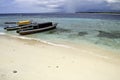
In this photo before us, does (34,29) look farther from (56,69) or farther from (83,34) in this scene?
(56,69)

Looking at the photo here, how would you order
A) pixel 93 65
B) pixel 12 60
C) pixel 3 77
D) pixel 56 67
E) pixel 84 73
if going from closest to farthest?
pixel 3 77, pixel 84 73, pixel 56 67, pixel 93 65, pixel 12 60

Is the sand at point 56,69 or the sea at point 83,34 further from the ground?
the sand at point 56,69

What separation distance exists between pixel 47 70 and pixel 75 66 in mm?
1135

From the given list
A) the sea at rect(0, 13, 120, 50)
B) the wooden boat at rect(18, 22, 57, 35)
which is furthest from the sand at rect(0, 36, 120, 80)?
the wooden boat at rect(18, 22, 57, 35)

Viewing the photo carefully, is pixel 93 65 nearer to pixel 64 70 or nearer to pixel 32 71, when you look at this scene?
pixel 64 70

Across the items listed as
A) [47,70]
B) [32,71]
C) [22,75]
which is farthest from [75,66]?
[22,75]

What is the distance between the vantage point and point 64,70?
5598 millimetres

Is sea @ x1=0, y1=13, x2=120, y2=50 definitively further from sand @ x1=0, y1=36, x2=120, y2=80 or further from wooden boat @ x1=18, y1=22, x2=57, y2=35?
sand @ x1=0, y1=36, x2=120, y2=80

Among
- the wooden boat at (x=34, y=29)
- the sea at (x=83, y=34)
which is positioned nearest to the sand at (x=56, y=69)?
the sea at (x=83, y=34)

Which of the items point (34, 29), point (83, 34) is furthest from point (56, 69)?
point (34, 29)

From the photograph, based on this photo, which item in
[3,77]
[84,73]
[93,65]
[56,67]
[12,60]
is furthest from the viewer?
[12,60]

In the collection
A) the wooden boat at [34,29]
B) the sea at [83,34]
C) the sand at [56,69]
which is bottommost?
the sea at [83,34]

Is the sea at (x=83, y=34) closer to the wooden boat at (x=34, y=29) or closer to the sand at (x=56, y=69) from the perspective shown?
the wooden boat at (x=34, y=29)

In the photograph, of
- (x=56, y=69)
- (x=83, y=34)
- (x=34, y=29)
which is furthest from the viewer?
(x=34, y=29)
